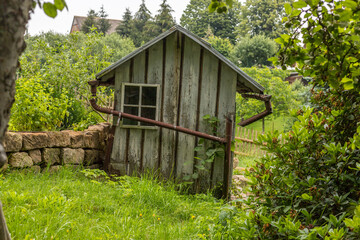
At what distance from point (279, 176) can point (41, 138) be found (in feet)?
14.9

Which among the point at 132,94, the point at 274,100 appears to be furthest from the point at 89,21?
the point at 132,94

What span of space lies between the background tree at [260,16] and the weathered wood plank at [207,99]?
127ft

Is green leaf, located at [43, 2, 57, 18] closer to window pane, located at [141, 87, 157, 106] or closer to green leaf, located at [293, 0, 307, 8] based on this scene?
green leaf, located at [293, 0, 307, 8]

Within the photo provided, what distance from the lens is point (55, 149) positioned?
6.31 m

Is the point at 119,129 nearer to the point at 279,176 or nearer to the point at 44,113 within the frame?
the point at 44,113

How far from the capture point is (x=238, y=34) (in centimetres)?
4541

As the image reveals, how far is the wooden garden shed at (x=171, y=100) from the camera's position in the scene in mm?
6793

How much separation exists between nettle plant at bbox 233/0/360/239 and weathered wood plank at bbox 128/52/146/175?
164 inches

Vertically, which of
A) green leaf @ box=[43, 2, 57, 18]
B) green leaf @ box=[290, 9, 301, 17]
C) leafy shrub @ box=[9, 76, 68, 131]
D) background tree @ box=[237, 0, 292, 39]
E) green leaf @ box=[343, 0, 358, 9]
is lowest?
leafy shrub @ box=[9, 76, 68, 131]

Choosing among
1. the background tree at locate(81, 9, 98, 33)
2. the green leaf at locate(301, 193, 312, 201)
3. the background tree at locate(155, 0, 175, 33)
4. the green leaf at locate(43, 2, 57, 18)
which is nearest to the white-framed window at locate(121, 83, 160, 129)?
the green leaf at locate(301, 193, 312, 201)

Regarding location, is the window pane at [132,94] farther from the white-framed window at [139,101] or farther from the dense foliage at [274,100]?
the dense foliage at [274,100]

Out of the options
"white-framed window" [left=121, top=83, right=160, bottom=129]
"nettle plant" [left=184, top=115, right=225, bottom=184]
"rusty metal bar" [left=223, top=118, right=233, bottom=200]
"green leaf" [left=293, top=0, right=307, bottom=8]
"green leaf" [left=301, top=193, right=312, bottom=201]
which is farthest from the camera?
"white-framed window" [left=121, top=83, right=160, bottom=129]

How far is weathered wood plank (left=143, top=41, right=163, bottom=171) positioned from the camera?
6941mm

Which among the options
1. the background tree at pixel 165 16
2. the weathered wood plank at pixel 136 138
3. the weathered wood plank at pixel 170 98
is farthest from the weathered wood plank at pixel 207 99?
the background tree at pixel 165 16
